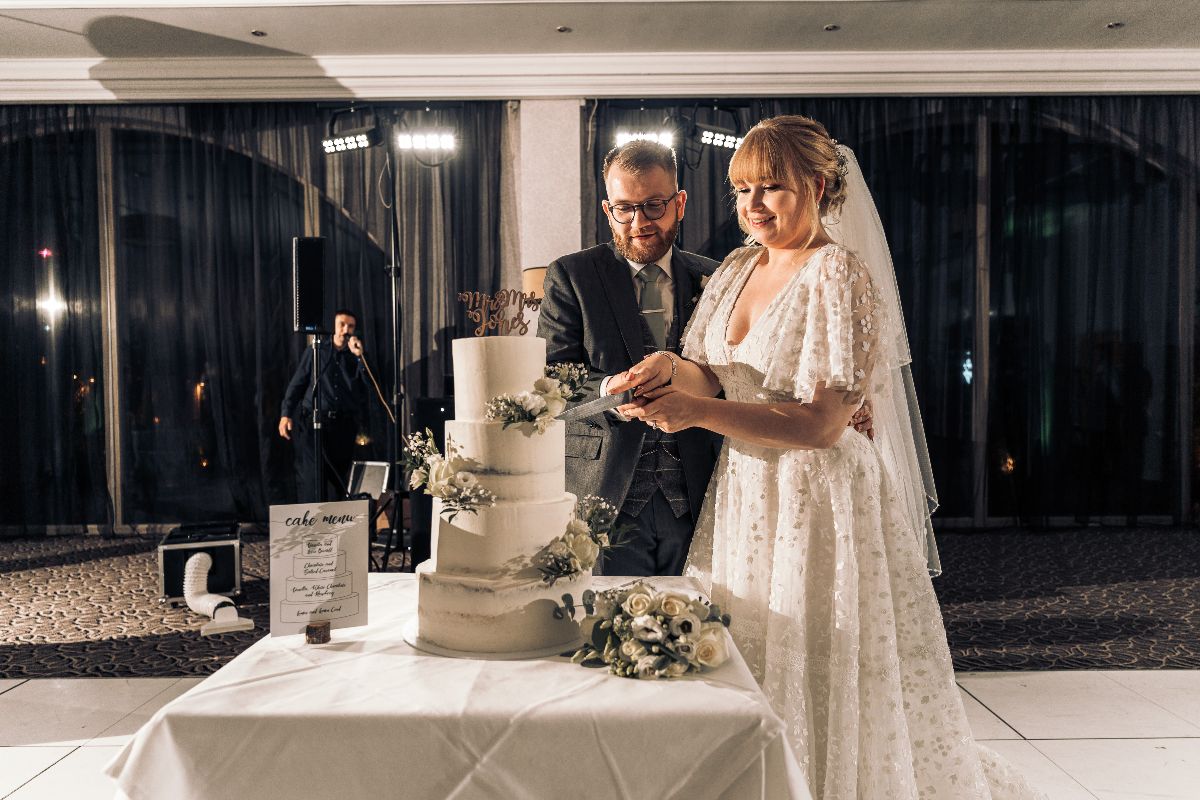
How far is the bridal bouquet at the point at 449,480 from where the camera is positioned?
125 centimetres

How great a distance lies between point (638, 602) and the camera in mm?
1205

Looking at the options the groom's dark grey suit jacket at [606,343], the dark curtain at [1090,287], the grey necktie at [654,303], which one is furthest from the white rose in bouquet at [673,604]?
the dark curtain at [1090,287]

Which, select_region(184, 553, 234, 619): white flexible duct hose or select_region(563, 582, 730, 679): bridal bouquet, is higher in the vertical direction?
select_region(563, 582, 730, 679): bridal bouquet

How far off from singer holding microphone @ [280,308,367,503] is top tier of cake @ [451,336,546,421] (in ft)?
15.5

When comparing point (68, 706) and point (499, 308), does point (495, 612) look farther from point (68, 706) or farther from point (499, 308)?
point (499, 308)

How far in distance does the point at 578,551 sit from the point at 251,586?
410cm

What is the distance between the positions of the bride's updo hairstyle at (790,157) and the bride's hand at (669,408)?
432 mm

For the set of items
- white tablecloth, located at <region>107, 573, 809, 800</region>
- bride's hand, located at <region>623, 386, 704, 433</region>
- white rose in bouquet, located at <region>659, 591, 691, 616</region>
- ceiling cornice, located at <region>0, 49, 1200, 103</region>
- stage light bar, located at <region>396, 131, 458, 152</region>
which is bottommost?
white tablecloth, located at <region>107, 573, 809, 800</region>

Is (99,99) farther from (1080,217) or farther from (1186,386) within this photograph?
(1186,386)

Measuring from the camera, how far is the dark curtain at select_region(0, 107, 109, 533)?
6285 millimetres

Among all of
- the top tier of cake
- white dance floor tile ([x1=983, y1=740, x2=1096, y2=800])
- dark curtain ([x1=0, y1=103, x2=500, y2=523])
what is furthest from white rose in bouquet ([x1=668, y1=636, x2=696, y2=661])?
dark curtain ([x1=0, y1=103, x2=500, y2=523])

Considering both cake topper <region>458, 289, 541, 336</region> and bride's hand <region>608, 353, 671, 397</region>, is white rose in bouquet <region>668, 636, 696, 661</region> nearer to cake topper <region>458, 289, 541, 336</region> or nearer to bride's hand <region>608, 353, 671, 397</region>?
bride's hand <region>608, 353, 671, 397</region>

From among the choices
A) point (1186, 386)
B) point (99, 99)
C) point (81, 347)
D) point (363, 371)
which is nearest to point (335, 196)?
point (363, 371)

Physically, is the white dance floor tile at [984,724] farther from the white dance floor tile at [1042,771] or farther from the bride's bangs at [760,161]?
the bride's bangs at [760,161]
